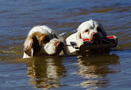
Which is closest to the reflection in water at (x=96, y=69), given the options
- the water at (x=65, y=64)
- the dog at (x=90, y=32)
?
the water at (x=65, y=64)

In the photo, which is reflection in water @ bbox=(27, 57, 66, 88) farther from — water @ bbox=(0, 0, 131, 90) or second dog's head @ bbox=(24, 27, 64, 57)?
second dog's head @ bbox=(24, 27, 64, 57)

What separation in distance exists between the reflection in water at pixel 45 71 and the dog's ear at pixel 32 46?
206 millimetres

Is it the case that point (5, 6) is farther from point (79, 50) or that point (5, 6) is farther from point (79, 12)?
point (79, 50)

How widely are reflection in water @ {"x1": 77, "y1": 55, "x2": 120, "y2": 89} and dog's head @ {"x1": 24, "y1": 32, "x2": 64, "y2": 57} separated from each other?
53 centimetres

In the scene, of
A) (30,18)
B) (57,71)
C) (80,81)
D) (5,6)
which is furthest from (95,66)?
(5,6)

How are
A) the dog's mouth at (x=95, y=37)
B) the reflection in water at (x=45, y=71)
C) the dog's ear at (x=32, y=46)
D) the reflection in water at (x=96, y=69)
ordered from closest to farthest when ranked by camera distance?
1. the reflection in water at (x=96, y=69)
2. the reflection in water at (x=45, y=71)
3. the dog's mouth at (x=95, y=37)
4. the dog's ear at (x=32, y=46)

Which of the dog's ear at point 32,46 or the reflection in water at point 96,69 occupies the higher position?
the dog's ear at point 32,46

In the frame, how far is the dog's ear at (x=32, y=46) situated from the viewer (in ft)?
21.2

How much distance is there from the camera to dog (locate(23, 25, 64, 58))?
21.0 feet

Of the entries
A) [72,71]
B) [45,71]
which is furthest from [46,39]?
[72,71]

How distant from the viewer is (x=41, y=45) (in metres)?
6.57

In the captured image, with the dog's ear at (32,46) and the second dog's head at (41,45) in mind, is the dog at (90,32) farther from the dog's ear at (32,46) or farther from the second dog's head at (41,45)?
the dog's ear at (32,46)

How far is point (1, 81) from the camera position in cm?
454

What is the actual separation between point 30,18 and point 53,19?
113cm
